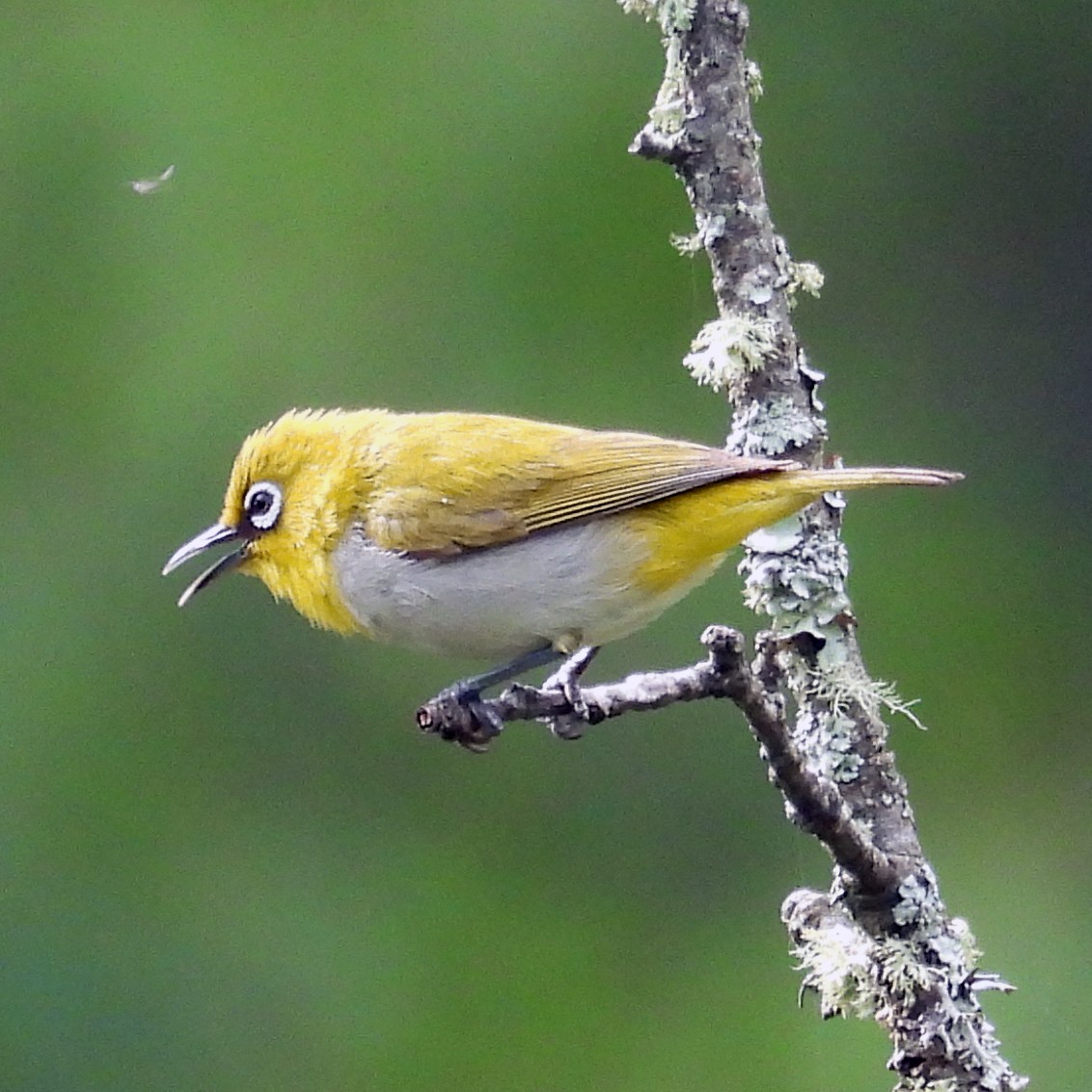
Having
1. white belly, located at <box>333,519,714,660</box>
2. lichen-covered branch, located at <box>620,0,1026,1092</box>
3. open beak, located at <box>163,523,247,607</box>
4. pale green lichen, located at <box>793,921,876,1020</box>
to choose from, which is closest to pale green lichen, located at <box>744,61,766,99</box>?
lichen-covered branch, located at <box>620,0,1026,1092</box>

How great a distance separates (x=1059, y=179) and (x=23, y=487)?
3.97 m

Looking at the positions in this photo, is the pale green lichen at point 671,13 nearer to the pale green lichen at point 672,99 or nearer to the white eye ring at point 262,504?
the pale green lichen at point 672,99

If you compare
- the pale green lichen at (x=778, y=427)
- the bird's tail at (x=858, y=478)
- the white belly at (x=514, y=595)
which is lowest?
the white belly at (x=514, y=595)

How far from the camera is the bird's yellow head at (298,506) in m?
3.78

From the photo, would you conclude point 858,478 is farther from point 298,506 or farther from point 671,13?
point 298,506

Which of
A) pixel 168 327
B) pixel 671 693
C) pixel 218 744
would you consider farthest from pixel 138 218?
pixel 671 693

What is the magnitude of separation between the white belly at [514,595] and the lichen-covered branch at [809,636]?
27cm

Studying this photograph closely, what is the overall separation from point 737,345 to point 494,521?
639 millimetres

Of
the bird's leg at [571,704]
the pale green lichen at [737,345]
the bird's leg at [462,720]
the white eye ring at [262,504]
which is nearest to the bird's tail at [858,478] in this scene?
the pale green lichen at [737,345]

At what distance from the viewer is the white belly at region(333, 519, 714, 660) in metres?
3.54

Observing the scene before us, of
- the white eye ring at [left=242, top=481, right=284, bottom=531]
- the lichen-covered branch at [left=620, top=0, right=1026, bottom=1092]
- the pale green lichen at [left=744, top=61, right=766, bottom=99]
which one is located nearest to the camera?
the lichen-covered branch at [left=620, top=0, right=1026, bottom=1092]

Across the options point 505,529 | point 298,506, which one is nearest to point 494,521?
point 505,529

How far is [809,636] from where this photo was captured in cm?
325

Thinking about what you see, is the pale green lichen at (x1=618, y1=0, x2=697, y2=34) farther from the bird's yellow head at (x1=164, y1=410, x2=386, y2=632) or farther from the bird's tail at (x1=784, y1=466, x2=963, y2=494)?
the bird's yellow head at (x1=164, y1=410, x2=386, y2=632)
